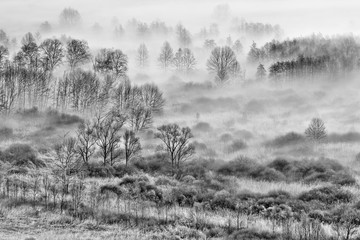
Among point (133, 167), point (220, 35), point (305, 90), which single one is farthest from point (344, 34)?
point (133, 167)

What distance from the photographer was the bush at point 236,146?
5281cm

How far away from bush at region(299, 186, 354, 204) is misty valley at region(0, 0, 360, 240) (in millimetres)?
144

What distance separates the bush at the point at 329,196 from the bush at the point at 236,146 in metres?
18.7

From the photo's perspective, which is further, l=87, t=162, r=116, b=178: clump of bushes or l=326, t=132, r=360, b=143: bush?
l=326, t=132, r=360, b=143: bush

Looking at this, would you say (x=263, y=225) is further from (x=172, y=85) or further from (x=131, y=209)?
(x=172, y=85)

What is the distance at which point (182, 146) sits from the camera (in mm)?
49219

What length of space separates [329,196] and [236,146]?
20961 millimetres

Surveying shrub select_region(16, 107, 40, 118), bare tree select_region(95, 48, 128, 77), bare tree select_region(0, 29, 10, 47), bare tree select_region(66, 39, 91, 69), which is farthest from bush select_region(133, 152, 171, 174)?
bare tree select_region(0, 29, 10, 47)

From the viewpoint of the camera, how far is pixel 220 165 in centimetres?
4578

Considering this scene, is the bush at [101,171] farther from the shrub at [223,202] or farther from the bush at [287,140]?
the bush at [287,140]

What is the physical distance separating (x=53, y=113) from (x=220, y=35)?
366 feet

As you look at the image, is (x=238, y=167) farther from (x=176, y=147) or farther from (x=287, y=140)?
(x=287, y=140)

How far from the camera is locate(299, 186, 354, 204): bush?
109ft

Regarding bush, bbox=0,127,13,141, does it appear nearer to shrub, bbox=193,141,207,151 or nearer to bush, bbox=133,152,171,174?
bush, bbox=133,152,171,174
